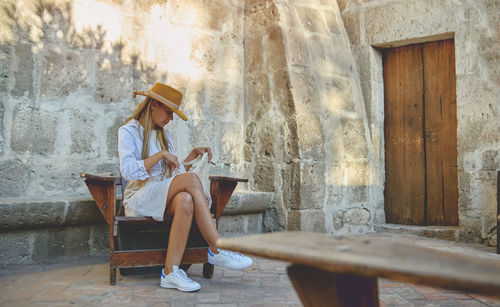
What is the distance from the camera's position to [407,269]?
878 millimetres

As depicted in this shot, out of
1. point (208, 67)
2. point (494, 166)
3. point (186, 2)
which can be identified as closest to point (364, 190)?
point (494, 166)

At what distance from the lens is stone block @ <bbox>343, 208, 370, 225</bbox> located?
447 cm

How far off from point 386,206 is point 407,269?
4173 millimetres

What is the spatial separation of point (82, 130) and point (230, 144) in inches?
57.4

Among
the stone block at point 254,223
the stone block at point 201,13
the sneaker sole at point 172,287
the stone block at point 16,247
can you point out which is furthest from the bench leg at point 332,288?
the stone block at point 201,13

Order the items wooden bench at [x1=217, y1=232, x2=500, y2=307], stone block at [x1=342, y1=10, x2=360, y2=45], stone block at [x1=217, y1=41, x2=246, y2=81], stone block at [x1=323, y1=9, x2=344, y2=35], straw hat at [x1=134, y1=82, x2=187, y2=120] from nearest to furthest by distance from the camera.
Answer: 1. wooden bench at [x1=217, y1=232, x2=500, y2=307]
2. straw hat at [x1=134, y1=82, x2=187, y2=120]
3. stone block at [x1=217, y1=41, x2=246, y2=81]
4. stone block at [x1=323, y1=9, x2=344, y2=35]
5. stone block at [x1=342, y1=10, x2=360, y2=45]

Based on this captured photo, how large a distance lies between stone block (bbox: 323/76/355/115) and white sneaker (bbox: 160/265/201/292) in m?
2.44

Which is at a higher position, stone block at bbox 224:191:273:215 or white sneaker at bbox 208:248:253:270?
stone block at bbox 224:191:273:215

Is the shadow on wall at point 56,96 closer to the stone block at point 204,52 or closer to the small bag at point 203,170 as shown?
the stone block at point 204,52

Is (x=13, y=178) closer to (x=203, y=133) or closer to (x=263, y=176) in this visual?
(x=203, y=133)

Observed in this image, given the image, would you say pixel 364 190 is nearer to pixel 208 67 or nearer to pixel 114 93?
pixel 208 67

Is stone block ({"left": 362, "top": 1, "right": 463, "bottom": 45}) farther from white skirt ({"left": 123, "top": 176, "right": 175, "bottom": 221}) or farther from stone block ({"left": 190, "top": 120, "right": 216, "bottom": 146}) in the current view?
white skirt ({"left": 123, "top": 176, "right": 175, "bottom": 221})

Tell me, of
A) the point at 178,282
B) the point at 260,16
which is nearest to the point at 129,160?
the point at 178,282

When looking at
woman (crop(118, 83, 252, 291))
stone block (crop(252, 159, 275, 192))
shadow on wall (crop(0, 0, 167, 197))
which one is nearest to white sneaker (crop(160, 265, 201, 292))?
woman (crop(118, 83, 252, 291))
